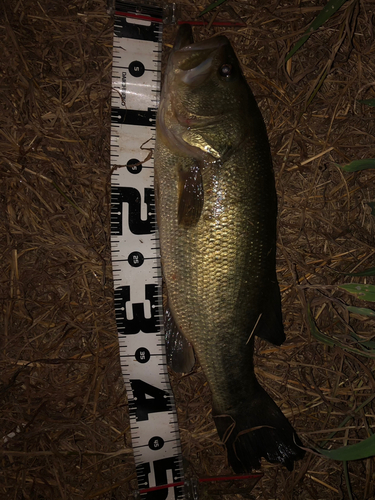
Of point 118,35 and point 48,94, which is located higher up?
point 118,35

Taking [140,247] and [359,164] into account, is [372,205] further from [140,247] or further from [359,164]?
[140,247]

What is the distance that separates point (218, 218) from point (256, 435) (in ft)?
4.67

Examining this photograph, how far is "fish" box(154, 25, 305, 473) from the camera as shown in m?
1.91

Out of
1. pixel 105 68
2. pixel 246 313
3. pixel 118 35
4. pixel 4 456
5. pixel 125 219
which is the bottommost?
pixel 4 456

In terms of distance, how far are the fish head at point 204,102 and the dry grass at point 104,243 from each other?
0.60 m

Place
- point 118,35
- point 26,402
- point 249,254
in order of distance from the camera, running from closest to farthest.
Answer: point 249,254, point 118,35, point 26,402

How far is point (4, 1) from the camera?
233 centimetres

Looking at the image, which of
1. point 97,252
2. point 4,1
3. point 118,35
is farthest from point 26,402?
point 4,1

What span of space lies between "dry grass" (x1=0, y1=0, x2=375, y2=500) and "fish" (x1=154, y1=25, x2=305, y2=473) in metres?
0.46

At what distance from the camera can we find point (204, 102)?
192 cm

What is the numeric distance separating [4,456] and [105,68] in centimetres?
291

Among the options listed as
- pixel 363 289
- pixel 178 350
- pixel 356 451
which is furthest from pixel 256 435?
pixel 363 289

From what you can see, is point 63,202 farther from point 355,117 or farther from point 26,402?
point 355,117

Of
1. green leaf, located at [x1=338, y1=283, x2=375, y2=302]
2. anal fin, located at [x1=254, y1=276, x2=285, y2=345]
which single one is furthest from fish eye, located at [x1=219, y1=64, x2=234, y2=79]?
green leaf, located at [x1=338, y1=283, x2=375, y2=302]
